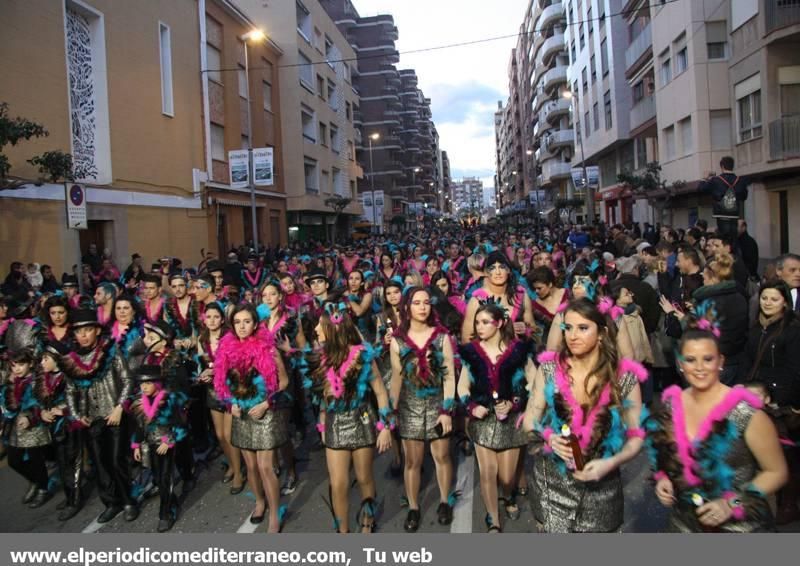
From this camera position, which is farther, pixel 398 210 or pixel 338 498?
pixel 398 210

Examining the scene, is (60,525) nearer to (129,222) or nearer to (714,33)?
(129,222)

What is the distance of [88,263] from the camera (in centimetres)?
1568

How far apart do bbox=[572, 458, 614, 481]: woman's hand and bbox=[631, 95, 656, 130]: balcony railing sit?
2795cm

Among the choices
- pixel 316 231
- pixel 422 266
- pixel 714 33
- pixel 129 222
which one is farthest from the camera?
pixel 316 231

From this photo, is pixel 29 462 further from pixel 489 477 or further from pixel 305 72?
pixel 305 72

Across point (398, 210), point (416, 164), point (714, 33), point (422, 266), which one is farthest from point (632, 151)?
point (416, 164)

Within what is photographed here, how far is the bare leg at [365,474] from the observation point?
14.1 ft

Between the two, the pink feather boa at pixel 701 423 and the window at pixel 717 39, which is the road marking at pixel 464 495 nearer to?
the pink feather boa at pixel 701 423

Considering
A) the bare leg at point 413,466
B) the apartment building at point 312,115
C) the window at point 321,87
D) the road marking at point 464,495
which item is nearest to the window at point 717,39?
the apartment building at point 312,115

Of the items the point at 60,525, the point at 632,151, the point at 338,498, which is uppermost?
the point at 632,151

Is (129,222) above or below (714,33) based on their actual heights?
below

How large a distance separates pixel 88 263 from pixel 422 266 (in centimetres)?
1016

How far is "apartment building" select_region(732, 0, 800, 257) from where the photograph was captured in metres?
17.2

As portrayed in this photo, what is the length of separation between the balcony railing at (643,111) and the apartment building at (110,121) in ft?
66.7
